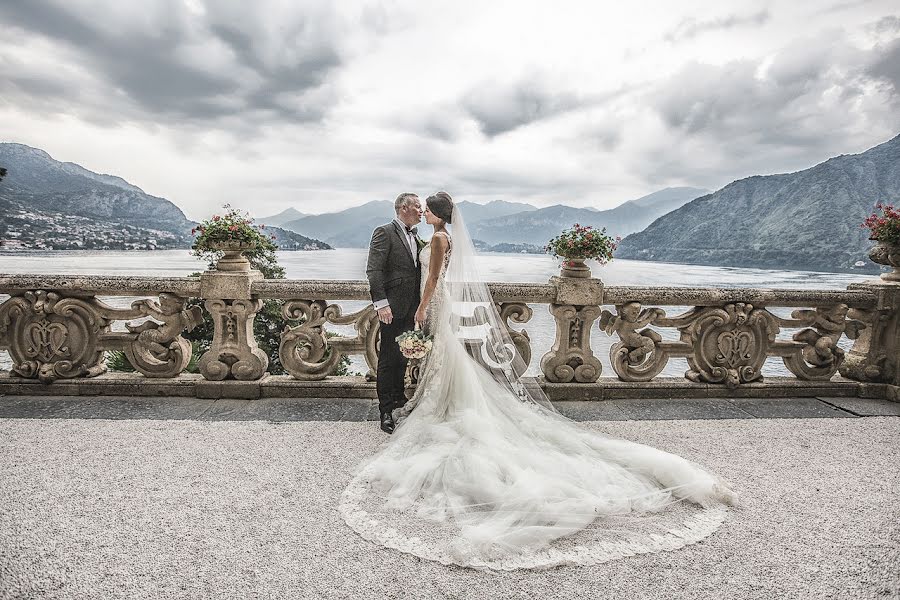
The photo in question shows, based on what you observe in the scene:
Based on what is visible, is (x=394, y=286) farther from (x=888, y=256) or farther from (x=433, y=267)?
(x=888, y=256)

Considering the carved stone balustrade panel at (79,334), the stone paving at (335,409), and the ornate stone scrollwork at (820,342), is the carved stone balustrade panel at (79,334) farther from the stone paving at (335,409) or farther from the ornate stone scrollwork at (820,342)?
the ornate stone scrollwork at (820,342)

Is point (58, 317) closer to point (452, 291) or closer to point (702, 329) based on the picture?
point (452, 291)

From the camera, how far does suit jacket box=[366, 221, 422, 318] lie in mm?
4012

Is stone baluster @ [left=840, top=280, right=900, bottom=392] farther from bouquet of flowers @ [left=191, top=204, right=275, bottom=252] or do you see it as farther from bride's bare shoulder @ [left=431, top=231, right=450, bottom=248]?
bouquet of flowers @ [left=191, top=204, right=275, bottom=252]

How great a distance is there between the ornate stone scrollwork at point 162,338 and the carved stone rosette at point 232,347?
23 centimetres

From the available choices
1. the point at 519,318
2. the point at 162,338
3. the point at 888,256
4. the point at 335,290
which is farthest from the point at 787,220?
the point at 162,338

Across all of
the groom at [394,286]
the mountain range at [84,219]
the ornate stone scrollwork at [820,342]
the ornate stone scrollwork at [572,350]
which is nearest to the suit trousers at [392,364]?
the groom at [394,286]

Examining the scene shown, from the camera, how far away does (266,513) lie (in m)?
2.76

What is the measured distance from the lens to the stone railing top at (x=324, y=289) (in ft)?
15.7

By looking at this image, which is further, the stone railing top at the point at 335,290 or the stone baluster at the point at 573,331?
the stone baluster at the point at 573,331

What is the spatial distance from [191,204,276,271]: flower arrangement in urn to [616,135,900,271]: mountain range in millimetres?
75570

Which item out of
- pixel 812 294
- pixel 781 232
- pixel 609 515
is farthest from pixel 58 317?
pixel 781 232

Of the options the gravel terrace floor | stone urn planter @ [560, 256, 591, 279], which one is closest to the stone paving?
the gravel terrace floor

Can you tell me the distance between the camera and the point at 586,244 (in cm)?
494
